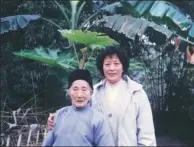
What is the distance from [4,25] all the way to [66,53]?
1.01 metres

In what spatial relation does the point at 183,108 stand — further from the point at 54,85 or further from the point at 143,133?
the point at 143,133

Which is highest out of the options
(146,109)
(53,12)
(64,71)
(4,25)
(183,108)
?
(53,12)

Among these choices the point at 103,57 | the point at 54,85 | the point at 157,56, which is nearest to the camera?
the point at 103,57

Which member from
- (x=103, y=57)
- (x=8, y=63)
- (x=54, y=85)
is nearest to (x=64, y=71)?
(x=54, y=85)

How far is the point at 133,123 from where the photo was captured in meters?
2.75

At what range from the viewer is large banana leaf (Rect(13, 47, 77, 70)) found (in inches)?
184

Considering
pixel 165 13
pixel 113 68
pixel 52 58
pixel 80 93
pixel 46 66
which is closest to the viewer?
pixel 80 93

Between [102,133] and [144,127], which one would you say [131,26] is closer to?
[144,127]

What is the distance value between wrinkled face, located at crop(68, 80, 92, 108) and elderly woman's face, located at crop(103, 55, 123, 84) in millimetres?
207

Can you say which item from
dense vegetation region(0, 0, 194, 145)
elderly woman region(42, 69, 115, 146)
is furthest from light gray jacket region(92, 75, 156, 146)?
dense vegetation region(0, 0, 194, 145)

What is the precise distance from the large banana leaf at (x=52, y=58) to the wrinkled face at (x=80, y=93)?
1.88m

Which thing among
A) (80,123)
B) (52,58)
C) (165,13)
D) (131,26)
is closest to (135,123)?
(80,123)

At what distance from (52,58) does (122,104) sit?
2.14m

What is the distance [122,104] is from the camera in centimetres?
279
